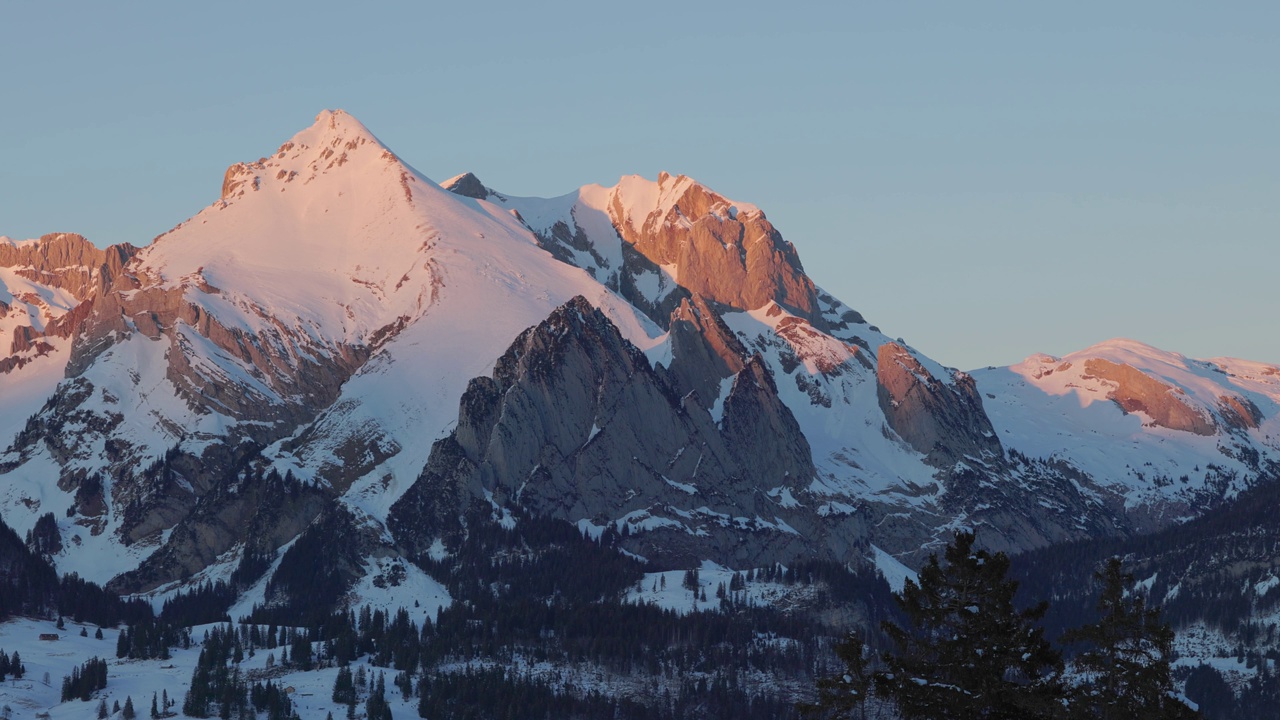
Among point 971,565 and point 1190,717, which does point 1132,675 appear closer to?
point 1190,717

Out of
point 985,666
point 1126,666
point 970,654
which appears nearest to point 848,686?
point 970,654

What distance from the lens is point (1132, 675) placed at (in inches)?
4405

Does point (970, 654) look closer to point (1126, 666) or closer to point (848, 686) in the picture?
point (848, 686)

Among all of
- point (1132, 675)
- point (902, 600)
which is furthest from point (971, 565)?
point (1132, 675)

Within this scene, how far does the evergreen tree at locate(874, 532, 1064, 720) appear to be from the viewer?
345 ft

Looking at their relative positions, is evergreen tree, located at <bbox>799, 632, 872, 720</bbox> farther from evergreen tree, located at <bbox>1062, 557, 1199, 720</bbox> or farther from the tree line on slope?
evergreen tree, located at <bbox>1062, 557, 1199, 720</bbox>

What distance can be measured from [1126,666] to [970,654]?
10160mm

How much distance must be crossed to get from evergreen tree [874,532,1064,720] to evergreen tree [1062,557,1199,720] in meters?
4.29

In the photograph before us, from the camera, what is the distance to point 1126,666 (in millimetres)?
112500

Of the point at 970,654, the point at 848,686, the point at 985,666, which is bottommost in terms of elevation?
the point at 848,686

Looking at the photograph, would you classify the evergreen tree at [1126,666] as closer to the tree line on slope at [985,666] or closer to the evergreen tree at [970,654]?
the tree line on slope at [985,666]

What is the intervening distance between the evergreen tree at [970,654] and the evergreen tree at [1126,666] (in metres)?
4.29

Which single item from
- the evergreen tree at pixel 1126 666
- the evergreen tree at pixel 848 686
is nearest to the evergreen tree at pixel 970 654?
the evergreen tree at pixel 848 686

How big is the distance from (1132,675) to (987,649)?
9.47 m
